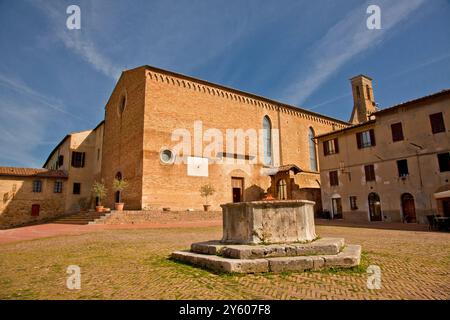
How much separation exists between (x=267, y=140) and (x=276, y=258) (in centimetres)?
2678

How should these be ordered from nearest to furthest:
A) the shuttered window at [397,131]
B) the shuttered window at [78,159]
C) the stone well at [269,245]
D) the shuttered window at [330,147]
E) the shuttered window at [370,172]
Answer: the stone well at [269,245] → the shuttered window at [397,131] → the shuttered window at [370,172] → the shuttered window at [330,147] → the shuttered window at [78,159]

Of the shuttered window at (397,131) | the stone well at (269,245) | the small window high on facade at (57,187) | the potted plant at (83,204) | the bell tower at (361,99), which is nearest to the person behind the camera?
the stone well at (269,245)

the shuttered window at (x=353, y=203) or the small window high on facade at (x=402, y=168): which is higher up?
the small window high on facade at (x=402, y=168)

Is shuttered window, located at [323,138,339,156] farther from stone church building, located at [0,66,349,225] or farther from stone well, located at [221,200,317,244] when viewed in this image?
stone well, located at [221,200,317,244]

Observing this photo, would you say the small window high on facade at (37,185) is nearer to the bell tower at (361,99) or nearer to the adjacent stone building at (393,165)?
the adjacent stone building at (393,165)

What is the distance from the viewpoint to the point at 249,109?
31.1 m

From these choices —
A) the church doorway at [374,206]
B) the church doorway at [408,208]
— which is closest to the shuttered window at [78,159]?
the church doorway at [374,206]

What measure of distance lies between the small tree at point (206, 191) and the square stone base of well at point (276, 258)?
57.8 feet

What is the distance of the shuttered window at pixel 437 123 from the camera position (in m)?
17.7

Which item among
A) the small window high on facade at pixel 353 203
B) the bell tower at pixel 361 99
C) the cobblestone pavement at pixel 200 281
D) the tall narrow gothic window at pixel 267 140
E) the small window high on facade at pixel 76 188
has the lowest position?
the cobblestone pavement at pixel 200 281

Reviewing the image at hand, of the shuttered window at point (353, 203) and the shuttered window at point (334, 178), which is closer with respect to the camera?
the shuttered window at point (353, 203)

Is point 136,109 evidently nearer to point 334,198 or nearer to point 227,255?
point 334,198
